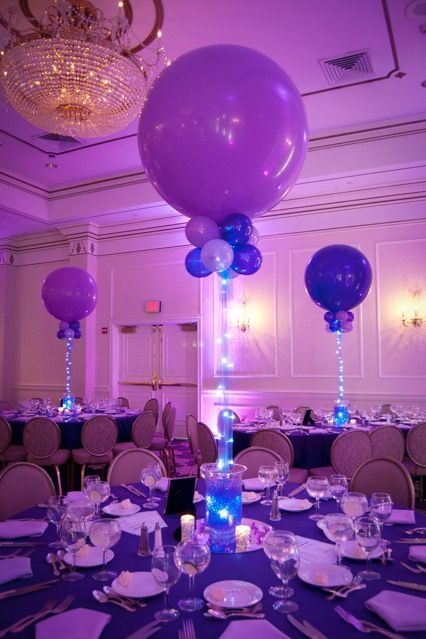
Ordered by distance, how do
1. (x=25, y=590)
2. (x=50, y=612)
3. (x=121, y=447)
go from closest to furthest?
(x=50, y=612), (x=25, y=590), (x=121, y=447)

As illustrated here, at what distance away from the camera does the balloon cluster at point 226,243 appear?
82.8 inches

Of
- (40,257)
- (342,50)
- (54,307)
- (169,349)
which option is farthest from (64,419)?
(40,257)

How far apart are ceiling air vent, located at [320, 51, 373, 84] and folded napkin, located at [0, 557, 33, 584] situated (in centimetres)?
529

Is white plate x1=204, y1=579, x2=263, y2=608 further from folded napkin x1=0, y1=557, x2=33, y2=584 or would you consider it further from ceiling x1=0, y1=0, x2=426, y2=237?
ceiling x1=0, y1=0, x2=426, y2=237

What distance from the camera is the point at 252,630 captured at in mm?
1337

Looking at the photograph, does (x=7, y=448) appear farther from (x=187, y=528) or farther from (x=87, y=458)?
(x=187, y=528)

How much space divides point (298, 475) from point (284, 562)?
10.5ft

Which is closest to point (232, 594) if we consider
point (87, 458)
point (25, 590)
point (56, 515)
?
point (25, 590)

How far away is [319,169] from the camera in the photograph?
267 inches

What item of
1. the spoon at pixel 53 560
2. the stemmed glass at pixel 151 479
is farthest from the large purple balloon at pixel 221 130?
the spoon at pixel 53 560

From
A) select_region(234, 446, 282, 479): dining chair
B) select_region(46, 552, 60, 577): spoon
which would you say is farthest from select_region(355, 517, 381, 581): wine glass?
select_region(234, 446, 282, 479): dining chair

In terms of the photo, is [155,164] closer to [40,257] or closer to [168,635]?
[168,635]

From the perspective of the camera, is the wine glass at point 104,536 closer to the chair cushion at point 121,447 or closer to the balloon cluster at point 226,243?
the balloon cluster at point 226,243

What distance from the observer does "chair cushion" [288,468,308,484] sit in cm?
442
